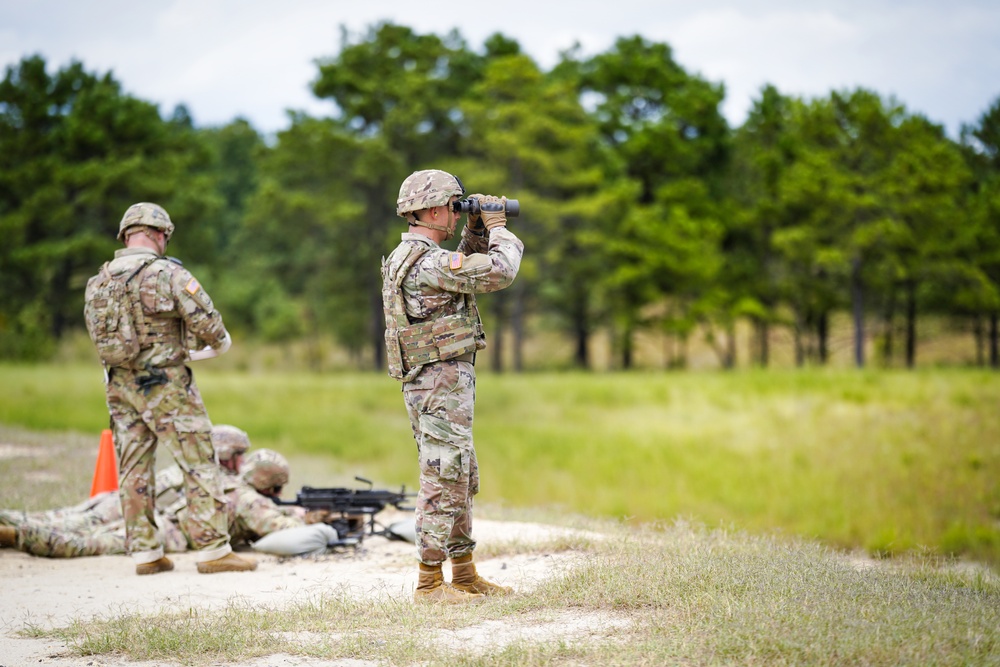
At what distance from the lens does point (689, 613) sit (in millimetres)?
4906

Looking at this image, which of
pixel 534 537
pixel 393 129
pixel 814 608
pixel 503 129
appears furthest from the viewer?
pixel 393 129

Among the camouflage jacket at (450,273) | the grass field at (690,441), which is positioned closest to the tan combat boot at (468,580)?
the camouflage jacket at (450,273)

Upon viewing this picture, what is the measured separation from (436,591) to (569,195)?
3073 centimetres

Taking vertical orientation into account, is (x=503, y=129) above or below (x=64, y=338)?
above

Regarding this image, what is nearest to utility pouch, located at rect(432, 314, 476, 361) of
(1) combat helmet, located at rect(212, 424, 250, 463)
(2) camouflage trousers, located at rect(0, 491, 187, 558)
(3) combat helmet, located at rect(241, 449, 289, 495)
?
(3) combat helmet, located at rect(241, 449, 289, 495)

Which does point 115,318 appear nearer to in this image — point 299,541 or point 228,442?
point 228,442

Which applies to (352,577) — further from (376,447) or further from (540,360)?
(540,360)

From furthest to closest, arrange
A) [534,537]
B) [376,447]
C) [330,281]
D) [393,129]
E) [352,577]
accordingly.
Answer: [330,281] → [393,129] → [376,447] → [534,537] → [352,577]

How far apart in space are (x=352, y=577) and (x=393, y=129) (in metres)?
29.7

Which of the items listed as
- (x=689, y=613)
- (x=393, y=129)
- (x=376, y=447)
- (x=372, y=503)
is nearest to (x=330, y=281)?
(x=393, y=129)

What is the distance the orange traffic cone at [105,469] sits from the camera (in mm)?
9383

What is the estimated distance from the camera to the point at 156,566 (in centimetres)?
719

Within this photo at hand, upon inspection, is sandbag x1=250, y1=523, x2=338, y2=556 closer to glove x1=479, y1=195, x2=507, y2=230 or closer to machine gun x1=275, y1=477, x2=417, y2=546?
machine gun x1=275, y1=477, x2=417, y2=546

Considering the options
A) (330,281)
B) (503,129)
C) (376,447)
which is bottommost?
(376,447)
